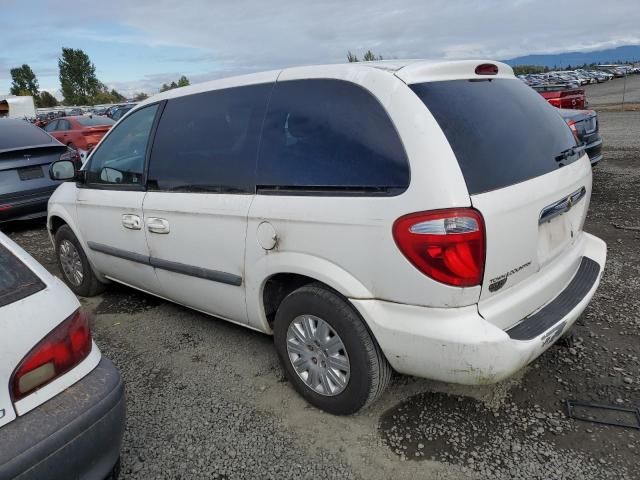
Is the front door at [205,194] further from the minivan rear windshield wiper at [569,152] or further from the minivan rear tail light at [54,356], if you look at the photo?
the minivan rear windshield wiper at [569,152]

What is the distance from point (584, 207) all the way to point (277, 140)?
6.02ft

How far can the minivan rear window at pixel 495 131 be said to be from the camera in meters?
2.19

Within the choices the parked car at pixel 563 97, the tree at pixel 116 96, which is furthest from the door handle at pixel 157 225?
the tree at pixel 116 96

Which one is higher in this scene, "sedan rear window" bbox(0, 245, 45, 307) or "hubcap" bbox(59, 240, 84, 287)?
"sedan rear window" bbox(0, 245, 45, 307)

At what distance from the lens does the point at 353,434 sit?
2.52 m

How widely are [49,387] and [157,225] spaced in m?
1.61

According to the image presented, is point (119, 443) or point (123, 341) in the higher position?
point (119, 443)

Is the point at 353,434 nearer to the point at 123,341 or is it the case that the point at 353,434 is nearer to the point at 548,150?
the point at 548,150

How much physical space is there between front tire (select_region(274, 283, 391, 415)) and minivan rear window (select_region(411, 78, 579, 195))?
85 cm

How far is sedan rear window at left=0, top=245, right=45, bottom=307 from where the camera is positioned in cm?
180

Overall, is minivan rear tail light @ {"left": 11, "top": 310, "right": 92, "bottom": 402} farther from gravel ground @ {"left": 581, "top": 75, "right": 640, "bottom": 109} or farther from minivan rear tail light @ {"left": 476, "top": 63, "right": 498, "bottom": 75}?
gravel ground @ {"left": 581, "top": 75, "right": 640, "bottom": 109}

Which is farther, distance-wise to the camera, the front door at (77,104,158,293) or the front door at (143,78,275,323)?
the front door at (77,104,158,293)

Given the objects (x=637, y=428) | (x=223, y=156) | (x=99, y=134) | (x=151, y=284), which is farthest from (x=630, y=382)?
(x=99, y=134)

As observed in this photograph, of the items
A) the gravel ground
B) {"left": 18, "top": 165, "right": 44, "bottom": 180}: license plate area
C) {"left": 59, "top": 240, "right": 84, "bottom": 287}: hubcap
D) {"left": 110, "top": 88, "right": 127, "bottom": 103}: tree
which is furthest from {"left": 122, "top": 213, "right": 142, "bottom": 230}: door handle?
{"left": 110, "top": 88, "right": 127, "bottom": 103}: tree
